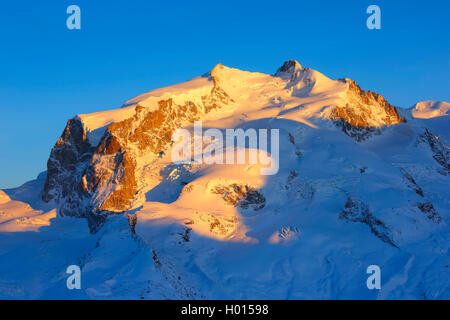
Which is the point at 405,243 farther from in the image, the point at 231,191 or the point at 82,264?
the point at 82,264

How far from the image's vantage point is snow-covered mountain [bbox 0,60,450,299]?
6450 centimetres

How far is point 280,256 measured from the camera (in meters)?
68.9

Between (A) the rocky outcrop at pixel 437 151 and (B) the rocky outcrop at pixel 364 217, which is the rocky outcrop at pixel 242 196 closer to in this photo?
(B) the rocky outcrop at pixel 364 217

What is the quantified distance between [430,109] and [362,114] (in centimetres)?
5685

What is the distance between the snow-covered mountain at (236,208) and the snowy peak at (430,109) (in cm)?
3068

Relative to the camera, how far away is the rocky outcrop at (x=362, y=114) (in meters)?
103

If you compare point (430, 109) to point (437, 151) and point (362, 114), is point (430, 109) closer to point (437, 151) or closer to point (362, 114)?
point (362, 114)

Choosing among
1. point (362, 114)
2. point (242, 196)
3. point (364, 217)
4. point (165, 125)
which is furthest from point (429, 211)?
point (165, 125)

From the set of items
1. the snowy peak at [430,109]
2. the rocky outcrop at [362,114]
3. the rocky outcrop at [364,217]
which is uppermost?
the snowy peak at [430,109]

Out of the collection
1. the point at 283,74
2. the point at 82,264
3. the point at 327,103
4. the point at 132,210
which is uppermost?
the point at 283,74

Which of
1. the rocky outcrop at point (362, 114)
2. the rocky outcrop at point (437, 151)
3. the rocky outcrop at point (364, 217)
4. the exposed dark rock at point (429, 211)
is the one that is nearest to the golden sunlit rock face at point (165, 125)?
the rocky outcrop at point (362, 114)
